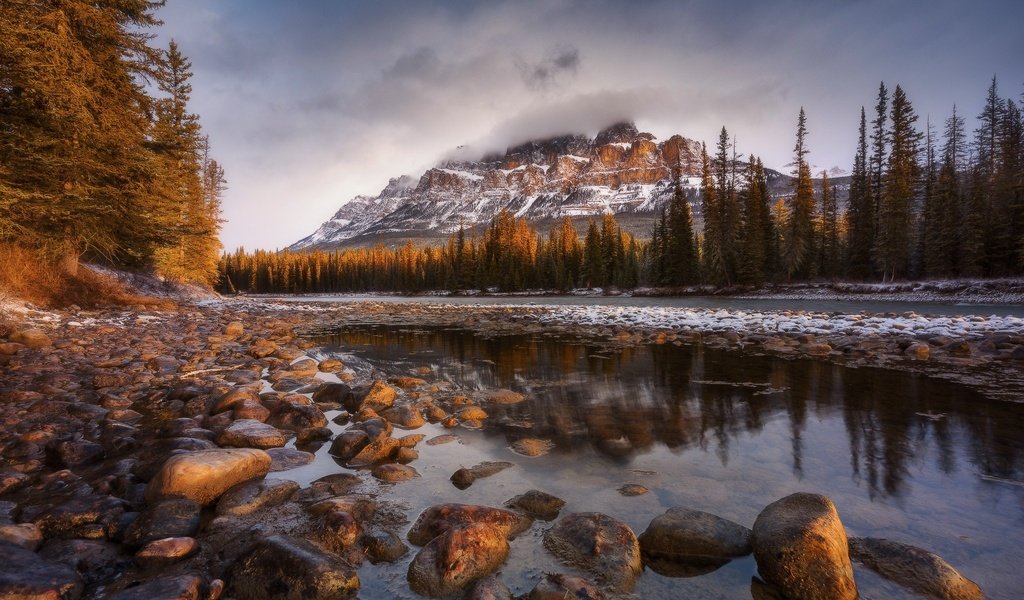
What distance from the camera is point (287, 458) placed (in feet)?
14.3

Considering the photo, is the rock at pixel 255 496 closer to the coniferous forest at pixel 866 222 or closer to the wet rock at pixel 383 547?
the wet rock at pixel 383 547

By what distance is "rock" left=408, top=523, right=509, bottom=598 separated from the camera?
8.05 feet

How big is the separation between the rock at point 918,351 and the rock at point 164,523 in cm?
1307

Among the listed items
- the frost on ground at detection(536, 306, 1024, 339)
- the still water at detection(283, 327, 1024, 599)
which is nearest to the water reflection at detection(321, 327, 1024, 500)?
the still water at detection(283, 327, 1024, 599)

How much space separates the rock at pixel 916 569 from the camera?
2.30 meters

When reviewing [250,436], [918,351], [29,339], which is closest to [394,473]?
[250,436]

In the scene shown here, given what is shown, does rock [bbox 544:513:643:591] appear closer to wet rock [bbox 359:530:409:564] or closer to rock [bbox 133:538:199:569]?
wet rock [bbox 359:530:409:564]

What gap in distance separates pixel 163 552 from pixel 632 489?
3368mm

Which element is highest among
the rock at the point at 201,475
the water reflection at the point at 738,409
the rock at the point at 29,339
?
the rock at the point at 29,339

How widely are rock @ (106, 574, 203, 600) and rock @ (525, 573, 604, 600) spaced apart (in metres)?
1.70

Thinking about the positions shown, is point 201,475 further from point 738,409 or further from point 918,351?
point 918,351

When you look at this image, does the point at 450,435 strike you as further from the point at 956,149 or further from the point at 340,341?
the point at 956,149

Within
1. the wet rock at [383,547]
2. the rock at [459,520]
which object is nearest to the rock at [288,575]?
the wet rock at [383,547]

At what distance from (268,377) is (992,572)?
9394 millimetres
